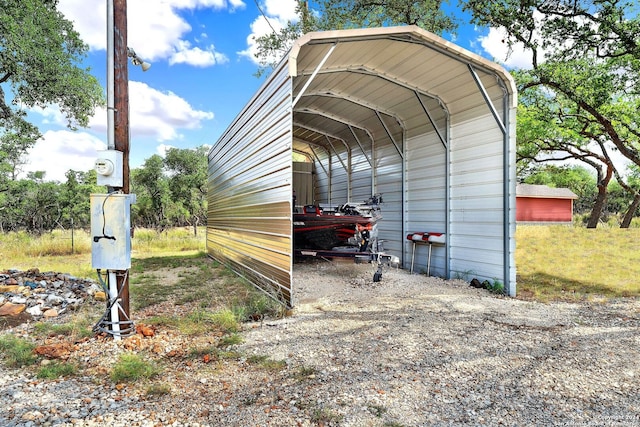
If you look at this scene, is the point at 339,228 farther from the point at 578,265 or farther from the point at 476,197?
the point at 578,265

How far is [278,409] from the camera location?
2330 millimetres

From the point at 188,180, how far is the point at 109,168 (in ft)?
55.0

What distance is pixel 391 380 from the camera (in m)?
2.73

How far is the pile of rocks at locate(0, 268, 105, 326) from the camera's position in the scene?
458 centimetres

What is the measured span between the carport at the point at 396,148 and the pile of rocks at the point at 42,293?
2.56 metres

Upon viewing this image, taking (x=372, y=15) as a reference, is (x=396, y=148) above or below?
below

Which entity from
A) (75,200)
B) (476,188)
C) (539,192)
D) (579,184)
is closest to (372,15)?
(476,188)

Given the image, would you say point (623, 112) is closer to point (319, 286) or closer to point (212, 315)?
point (319, 286)

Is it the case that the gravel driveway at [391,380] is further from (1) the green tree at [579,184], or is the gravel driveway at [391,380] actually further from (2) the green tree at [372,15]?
(1) the green tree at [579,184]

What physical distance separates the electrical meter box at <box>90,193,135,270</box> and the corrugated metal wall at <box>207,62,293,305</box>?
1806 millimetres

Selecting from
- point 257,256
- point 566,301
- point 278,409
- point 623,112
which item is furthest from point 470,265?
point 623,112

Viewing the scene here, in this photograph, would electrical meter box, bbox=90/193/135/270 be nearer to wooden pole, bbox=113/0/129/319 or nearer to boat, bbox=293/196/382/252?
wooden pole, bbox=113/0/129/319

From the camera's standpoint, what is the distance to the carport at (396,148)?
500 cm

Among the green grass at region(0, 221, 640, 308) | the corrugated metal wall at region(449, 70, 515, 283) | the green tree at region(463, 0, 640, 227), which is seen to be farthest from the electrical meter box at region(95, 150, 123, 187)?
the green tree at region(463, 0, 640, 227)
